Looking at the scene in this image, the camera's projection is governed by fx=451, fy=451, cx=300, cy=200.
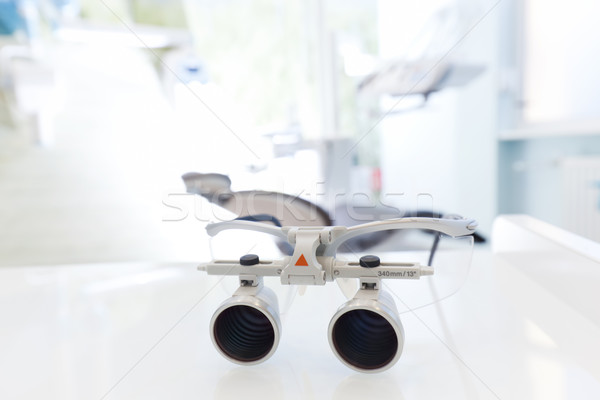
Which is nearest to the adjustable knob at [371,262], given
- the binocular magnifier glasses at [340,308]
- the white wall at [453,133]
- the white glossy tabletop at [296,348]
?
the binocular magnifier glasses at [340,308]

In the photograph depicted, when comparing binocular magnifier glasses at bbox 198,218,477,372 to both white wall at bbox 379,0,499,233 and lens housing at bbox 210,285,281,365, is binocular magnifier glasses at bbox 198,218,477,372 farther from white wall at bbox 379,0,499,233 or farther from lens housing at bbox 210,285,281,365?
white wall at bbox 379,0,499,233

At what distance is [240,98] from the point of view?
2863mm

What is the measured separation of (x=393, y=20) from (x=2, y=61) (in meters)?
2.17

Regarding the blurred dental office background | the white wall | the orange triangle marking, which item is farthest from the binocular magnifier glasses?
the white wall

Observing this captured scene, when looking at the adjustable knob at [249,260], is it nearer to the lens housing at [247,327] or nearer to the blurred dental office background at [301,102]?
the lens housing at [247,327]

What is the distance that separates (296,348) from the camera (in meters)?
0.49

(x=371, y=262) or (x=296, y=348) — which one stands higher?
(x=371, y=262)

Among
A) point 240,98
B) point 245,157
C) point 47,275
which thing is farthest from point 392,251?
point 240,98

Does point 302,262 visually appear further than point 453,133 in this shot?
No

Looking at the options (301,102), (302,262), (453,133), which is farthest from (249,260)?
(301,102)

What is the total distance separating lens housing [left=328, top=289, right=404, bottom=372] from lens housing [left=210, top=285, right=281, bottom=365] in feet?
0.20

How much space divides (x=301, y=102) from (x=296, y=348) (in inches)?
107

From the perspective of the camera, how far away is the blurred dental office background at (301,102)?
186cm

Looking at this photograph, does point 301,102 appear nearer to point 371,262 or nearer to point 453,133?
point 453,133
